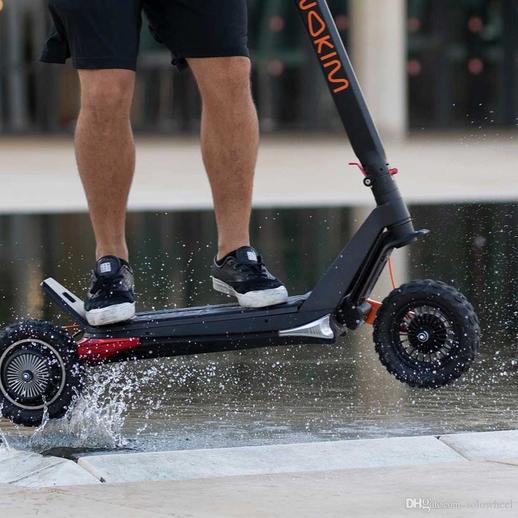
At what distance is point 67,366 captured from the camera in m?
4.35

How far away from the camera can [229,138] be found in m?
4.65

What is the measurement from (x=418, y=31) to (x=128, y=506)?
76.6 feet

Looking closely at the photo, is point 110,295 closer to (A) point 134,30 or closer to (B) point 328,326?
(B) point 328,326

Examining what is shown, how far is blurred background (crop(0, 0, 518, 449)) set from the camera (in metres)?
4.74

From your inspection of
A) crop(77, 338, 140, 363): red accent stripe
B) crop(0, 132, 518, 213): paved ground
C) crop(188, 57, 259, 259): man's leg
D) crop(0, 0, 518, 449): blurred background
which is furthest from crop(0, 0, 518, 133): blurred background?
crop(77, 338, 140, 363): red accent stripe

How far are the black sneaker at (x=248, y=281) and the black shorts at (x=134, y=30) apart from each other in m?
0.61

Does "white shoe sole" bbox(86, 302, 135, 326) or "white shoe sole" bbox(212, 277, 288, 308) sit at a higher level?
"white shoe sole" bbox(212, 277, 288, 308)

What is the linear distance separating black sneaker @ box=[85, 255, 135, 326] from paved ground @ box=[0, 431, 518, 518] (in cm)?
61

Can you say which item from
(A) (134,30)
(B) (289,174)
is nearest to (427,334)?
(A) (134,30)

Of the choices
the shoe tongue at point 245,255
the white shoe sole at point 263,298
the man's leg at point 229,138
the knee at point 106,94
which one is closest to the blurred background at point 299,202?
the white shoe sole at point 263,298

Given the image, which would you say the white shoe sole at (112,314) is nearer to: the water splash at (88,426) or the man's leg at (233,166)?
the water splash at (88,426)

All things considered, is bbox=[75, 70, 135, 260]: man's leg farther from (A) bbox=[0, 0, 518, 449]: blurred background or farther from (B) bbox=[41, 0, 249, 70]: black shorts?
(A) bbox=[0, 0, 518, 449]: blurred background

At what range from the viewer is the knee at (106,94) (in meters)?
4.43

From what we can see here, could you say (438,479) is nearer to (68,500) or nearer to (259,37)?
(68,500)
